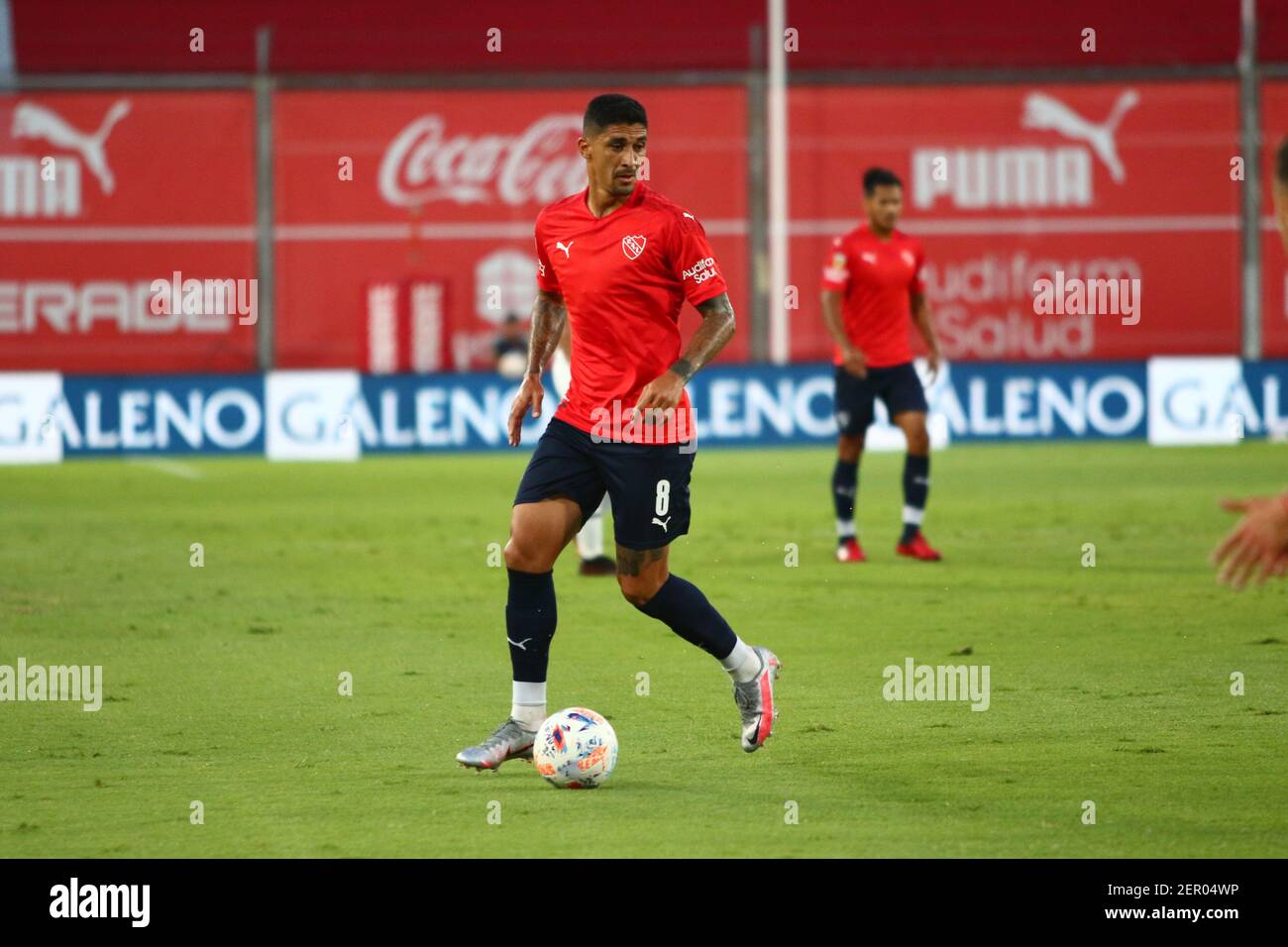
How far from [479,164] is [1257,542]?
27.4 metres

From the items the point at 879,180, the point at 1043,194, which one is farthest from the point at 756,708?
the point at 1043,194

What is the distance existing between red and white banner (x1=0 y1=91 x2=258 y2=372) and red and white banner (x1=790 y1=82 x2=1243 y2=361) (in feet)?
27.8

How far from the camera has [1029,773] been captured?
297 inches

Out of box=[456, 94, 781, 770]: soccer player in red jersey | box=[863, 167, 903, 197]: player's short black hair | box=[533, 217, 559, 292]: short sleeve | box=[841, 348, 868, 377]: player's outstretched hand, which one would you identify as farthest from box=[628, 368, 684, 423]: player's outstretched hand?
box=[863, 167, 903, 197]: player's short black hair

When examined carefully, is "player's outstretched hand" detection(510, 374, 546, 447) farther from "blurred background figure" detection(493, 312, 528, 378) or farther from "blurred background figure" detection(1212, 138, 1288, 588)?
"blurred background figure" detection(493, 312, 528, 378)

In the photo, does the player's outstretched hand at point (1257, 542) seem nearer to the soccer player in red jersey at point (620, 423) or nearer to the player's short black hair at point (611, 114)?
the soccer player in red jersey at point (620, 423)

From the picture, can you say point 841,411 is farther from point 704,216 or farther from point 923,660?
point 704,216

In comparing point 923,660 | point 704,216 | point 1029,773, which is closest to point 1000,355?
point 704,216

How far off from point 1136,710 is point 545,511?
2850 mm

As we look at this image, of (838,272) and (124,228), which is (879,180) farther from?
(124,228)

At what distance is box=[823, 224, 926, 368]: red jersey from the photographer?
49.0ft

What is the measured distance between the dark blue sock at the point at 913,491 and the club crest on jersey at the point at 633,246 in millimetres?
7004

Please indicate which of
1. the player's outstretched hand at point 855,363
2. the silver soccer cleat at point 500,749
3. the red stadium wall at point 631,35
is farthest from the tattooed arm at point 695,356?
the red stadium wall at point 631,35

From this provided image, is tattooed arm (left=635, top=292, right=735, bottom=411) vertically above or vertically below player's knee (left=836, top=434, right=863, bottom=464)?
above
